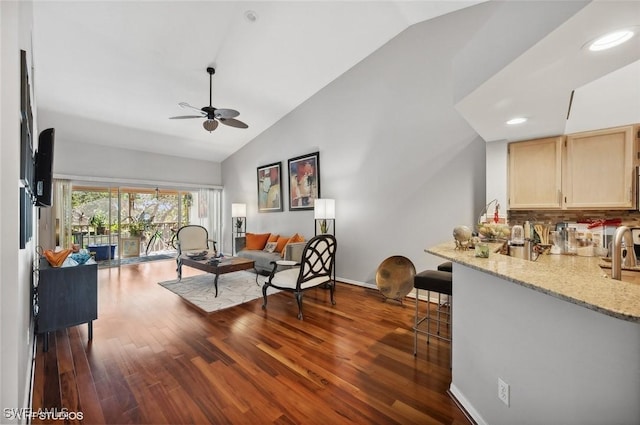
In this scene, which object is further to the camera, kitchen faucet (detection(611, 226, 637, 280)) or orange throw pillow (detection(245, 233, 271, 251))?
orange throw pillow (detection(245, 233, 271, 251))

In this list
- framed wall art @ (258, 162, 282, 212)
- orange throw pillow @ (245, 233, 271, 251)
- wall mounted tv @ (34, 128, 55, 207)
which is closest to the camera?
wall mounted tv @ (34, 128, 55, 207)

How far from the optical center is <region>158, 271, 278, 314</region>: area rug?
3650 millimetres

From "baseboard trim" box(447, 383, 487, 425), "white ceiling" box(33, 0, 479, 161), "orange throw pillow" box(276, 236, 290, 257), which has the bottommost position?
"baseboard trim" box(447, 383, 487, 425)

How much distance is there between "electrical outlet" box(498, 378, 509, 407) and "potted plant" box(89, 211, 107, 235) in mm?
7950

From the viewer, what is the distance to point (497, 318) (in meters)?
1.47

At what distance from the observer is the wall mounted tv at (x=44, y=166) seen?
2.11 metres

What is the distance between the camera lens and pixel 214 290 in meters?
4.25

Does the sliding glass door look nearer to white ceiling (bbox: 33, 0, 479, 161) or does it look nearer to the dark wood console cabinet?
white ceiling (bbox: 33, 0, 479, 161)

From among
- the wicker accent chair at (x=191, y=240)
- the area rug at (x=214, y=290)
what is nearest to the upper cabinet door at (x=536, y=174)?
the area rug at (x=214, y=290)

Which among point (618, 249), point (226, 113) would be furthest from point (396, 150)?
point (618, 249)

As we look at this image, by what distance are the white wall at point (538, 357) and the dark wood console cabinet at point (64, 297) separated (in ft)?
11.0

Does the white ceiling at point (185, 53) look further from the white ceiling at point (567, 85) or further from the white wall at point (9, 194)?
the white wall at point (9, 194)

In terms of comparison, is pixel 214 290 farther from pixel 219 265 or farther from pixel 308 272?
pixel 308 272

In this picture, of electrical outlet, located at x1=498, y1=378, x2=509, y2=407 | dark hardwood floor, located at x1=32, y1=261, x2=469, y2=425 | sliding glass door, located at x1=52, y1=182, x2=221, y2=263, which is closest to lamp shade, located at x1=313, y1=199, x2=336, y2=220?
dark hardwood floor, located at x1=32, y1=261, x2=469, y2=425
